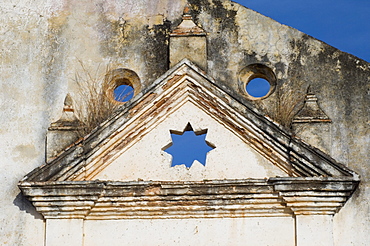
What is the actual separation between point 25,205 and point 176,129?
6.60ft

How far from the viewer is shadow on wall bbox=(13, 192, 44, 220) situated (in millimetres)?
11508

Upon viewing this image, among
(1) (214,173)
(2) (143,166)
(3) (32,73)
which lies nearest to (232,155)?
(1) (214,173)

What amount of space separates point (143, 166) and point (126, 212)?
0.58 m

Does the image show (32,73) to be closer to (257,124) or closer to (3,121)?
(3,121)

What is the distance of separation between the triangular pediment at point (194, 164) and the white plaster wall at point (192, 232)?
10 centimetres

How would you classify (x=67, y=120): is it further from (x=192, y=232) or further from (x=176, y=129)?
(x=192, y=232)

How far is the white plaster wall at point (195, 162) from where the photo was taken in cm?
1137

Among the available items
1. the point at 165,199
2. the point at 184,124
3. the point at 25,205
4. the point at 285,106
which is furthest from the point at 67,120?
the point at 285,106

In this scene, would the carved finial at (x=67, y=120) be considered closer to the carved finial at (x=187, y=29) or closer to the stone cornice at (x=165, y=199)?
the stone cornice at (x=165, y=199)

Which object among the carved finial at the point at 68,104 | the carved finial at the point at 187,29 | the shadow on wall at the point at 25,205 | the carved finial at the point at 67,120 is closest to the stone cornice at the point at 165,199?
the shadow on wall at the point at 25,205

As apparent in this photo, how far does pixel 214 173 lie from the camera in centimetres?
1139

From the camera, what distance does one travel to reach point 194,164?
11.5 meters

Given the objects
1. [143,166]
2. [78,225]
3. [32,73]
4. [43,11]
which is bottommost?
[78,225]

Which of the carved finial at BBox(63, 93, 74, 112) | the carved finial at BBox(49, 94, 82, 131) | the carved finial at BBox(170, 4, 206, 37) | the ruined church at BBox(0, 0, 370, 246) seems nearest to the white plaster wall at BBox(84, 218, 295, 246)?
the ruined church at BBox(0, 0, 370, 246)
